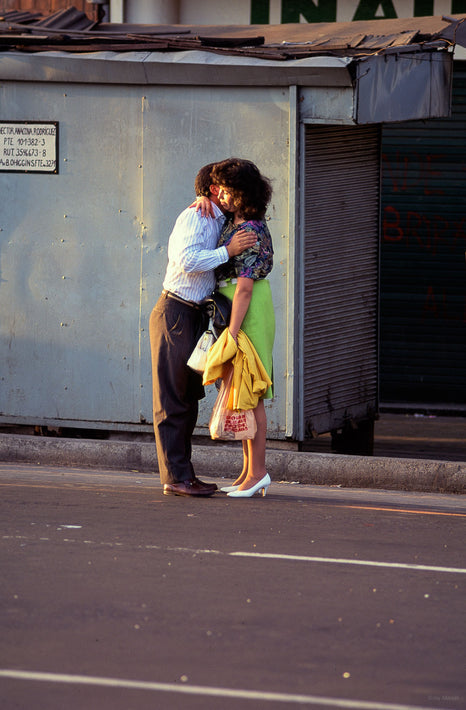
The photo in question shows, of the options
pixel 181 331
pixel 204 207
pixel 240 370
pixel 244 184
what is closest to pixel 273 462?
pixel 240 370

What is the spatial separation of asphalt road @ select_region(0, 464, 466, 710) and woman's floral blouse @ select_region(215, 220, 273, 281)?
128 cm

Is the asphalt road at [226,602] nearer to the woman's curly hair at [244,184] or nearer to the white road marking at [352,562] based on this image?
the white road marking at [352,562]

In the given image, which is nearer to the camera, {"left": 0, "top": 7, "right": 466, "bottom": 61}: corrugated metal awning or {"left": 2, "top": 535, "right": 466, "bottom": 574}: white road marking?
{"left": 2, "top": 535, "right": 466, "bottom": 574}: white road marking

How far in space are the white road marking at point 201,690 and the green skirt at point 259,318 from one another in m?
3.09

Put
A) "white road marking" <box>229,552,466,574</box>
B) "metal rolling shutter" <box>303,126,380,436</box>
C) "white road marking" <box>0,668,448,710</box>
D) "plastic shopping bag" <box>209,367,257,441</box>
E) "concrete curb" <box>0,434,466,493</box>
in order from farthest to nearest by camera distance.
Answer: "metal rolling shutter" <box>303,126,380,436</box>, "concrete curb" <box>0,434,466,493</box>, "plastic shopping bag" <box>209,367,257,441</box>, "white road marking" <box>229,552,466,574</box>, "white road marking" <box>0,668,448,710</box>

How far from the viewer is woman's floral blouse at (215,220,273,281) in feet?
22.6

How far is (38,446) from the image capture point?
8.89m

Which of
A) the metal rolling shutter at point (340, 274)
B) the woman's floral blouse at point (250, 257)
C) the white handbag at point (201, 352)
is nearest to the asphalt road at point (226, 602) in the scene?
the white handbag at point (201, 352)

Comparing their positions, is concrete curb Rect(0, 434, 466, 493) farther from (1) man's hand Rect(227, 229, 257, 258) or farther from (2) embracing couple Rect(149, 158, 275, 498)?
(1) man's hand Rect(227, 229, 257, 258)

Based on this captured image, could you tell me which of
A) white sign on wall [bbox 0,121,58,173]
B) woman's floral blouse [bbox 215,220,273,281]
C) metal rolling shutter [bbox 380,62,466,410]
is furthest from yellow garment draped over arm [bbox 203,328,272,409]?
metal rolling shutter [bbox 380,62,466,410]

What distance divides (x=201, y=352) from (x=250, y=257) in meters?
0.58

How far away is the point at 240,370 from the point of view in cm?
689

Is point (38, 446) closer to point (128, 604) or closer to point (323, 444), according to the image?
point (323, 444)

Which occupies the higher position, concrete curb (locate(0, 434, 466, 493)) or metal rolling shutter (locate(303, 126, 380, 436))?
metal rolling shutter (locate(303, 126, 380, 436))
